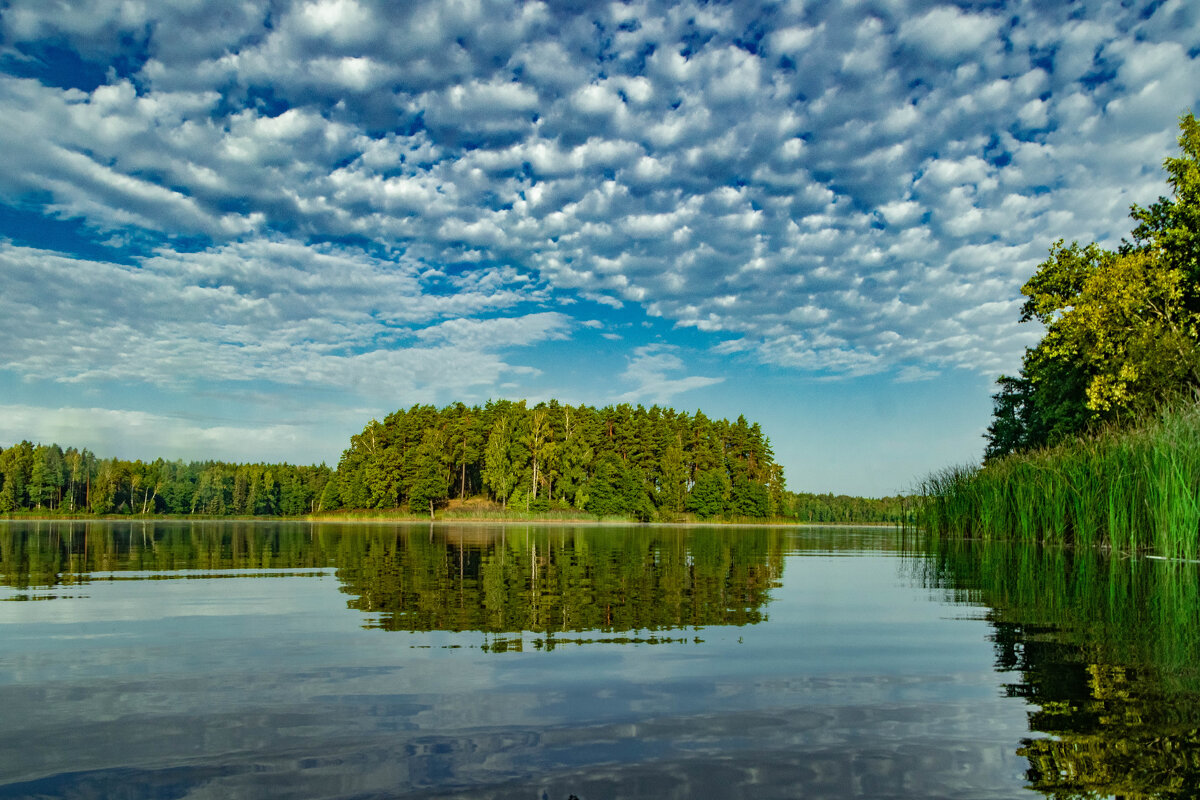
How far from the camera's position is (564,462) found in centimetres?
10000

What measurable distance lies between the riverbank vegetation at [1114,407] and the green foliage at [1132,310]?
61 mm

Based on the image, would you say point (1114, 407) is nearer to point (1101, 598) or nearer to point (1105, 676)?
point (1101, 598)

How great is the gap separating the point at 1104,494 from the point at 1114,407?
60.0 ft

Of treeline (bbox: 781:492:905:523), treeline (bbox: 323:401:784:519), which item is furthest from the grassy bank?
treeline (bbox: 781:492:905:523)

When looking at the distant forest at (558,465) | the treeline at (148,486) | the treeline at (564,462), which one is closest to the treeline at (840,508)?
the distant forest at (558,465)

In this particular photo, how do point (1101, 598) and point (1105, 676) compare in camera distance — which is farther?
point (1101, 598)

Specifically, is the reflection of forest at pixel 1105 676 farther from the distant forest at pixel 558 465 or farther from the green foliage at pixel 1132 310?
the distant forest at pixel 558 465

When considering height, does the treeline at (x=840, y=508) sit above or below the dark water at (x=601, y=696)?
below

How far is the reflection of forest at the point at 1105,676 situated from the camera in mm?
3203

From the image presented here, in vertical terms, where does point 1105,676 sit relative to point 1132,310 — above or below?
below

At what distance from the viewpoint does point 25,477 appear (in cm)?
14288

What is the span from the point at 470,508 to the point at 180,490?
8953cm

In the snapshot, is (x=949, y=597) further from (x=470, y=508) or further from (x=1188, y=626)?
(x=470, y=508)

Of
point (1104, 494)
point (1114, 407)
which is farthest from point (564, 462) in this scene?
point (1104, 494)
